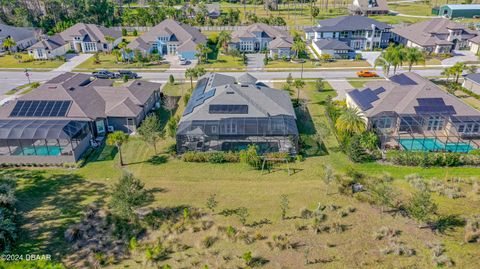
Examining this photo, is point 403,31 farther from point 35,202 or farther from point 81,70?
point 35,202

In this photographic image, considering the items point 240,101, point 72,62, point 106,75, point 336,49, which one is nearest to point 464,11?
point 336,49

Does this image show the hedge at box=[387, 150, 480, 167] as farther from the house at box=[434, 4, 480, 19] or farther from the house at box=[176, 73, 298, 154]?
the house at box=[434, 4, 480, 19]

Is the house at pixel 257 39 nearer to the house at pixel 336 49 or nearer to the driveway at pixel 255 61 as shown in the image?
the driveway at pixel 255 61

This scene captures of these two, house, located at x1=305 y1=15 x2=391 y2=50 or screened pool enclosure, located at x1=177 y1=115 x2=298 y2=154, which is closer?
screened pool enclosure, located at x1=177 y1=115 x2=298 y2=154

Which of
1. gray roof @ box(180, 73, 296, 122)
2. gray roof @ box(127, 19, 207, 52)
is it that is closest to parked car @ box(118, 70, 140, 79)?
gray roof @ box(127, 19, 207, 52)

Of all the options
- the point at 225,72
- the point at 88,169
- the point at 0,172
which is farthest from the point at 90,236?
the point at 225,72

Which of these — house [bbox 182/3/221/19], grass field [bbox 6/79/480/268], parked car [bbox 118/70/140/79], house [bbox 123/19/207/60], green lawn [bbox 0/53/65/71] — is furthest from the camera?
house [bbox 182/3/221/19]

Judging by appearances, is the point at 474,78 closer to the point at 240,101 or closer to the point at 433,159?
the point at 433,159
